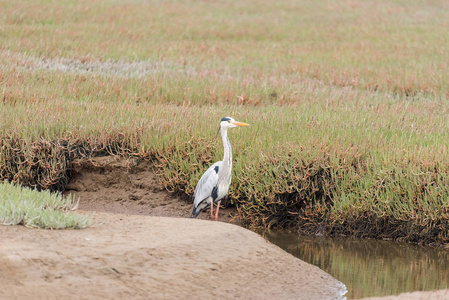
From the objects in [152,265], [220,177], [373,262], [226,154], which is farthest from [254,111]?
[152,265]

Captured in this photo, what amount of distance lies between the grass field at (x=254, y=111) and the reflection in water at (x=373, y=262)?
12.7 inches

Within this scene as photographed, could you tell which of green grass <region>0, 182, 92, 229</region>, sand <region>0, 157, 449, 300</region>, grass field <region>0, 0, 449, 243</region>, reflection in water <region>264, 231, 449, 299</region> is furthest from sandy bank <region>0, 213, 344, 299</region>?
grass field <region>0, 0, 449, 243</region>

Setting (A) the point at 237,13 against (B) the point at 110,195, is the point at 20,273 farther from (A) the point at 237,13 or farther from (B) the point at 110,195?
(A) the point at 237,13

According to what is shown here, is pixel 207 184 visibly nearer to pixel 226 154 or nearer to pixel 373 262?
pixel 226 154

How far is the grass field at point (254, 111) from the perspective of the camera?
341 inches

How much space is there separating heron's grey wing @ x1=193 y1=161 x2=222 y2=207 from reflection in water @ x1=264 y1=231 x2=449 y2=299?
1.06 m

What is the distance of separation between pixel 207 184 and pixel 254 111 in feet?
12.4

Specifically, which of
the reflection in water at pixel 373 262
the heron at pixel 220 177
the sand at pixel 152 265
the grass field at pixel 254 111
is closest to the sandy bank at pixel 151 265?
the sand at pixel 152 265

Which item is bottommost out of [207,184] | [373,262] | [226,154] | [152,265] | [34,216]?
[373,262]

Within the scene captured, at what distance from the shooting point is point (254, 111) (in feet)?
38.7

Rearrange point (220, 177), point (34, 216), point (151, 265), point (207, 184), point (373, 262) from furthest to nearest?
point (207, 184)
point (220, 177)
point (373, 262)
point (34, 216)
point (151, 265)

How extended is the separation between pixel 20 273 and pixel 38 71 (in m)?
9.38

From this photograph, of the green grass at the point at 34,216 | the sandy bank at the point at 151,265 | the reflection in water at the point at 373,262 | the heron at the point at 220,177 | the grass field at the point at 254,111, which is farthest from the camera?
the grass field at the point at 254,111

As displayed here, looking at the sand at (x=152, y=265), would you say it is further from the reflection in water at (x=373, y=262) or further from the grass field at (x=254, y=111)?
the grass field at (x=254, y=111)
